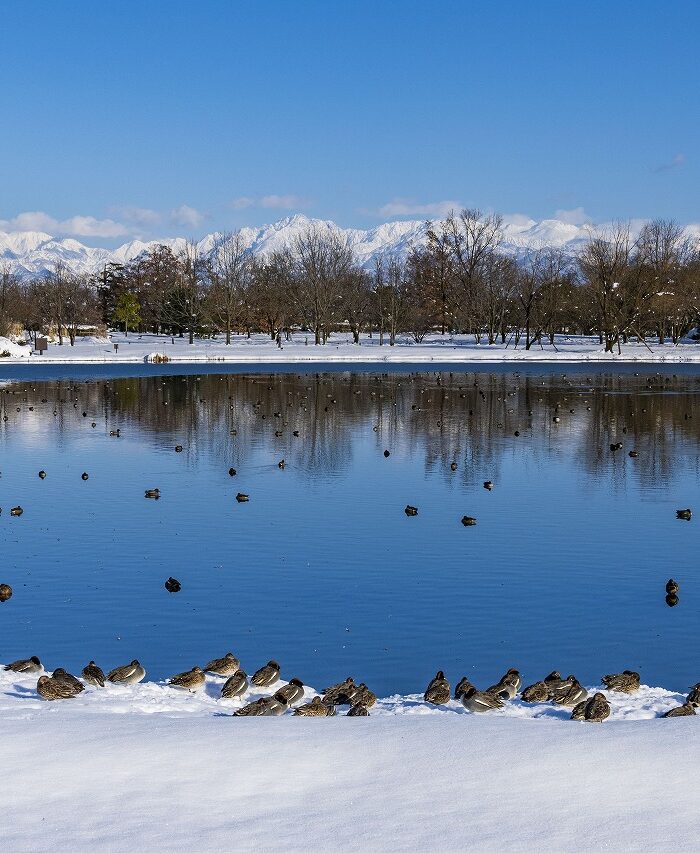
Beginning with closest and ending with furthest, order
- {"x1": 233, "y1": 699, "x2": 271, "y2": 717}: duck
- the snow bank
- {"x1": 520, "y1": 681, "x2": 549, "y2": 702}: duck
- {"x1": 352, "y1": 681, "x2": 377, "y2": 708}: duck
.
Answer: {"x1": 233, "y1": 699, "x2": 271, "y2": 717}: duck < {"x1": 352, "y1": 681, "x2": 377, "y2": 708}: duck < {"x1": 520, "y1": 681, "x2": 549, "y2": 702}: duck < the snow bank

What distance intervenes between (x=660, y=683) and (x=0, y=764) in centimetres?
754

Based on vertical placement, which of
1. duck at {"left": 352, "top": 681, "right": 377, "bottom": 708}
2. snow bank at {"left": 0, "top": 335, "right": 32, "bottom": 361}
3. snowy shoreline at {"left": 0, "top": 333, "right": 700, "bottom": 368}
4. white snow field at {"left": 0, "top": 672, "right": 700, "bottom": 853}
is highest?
snow bank at {"left": 0, "top": 335, "right": 32, "bottom": 361}

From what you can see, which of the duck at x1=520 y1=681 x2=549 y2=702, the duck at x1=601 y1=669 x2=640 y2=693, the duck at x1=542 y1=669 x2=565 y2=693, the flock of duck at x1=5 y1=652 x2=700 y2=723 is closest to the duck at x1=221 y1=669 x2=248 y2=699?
the flock of duck at x1=5 y1=652 x2=700 y2=723

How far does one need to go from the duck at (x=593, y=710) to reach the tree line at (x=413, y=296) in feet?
309

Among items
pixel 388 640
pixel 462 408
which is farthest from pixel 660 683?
pixel 462 408

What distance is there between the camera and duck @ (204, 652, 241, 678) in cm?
1191

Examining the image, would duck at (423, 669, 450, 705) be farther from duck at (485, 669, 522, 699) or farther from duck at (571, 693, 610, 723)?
duck at (571, 693, 610, 723)

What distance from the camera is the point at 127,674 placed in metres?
11.5

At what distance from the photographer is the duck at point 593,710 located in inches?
406

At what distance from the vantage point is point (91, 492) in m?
24.3

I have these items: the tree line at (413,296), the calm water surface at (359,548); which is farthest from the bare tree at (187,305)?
the calm water surface at (359,548)

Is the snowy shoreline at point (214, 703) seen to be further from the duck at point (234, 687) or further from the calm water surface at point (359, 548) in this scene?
the calm water surface at point (359, 548)

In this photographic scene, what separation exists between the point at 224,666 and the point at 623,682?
452 cm

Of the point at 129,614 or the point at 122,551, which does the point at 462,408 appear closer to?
the point at 122,551
